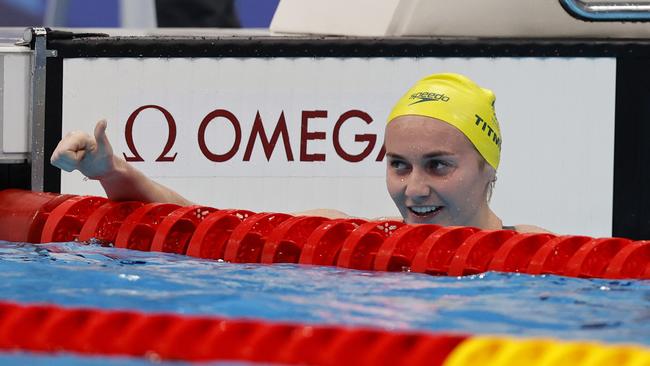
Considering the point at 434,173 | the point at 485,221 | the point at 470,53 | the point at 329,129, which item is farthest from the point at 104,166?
the point at 470,53

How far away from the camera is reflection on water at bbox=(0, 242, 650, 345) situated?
Result: 294cm

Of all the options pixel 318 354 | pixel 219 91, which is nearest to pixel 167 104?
pixel 219 91

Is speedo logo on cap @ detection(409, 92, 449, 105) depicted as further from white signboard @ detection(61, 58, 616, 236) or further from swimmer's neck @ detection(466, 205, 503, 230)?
white signboard @ detection(61, 58, 616, 236)

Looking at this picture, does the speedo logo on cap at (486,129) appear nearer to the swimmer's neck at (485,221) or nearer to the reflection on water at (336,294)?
the swimmer's neck at (485,221)

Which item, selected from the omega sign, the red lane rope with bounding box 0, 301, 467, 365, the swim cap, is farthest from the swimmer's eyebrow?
the red lane rope with bounding box 0, 301, 467, 365

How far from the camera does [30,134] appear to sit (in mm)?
4883

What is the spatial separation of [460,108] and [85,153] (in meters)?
1.21

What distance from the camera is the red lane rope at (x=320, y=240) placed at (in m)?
3.69

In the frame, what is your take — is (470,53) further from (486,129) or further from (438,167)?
(438,167)

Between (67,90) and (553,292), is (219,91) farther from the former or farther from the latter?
(553,292)

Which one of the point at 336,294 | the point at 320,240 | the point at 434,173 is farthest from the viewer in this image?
the point at 434,173

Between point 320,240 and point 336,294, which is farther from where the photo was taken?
point 320,240

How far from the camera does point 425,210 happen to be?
408 cm

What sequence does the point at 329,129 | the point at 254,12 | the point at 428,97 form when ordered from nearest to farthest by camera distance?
1. the point at 428,97
2. the point at 329,129
3. the point at 254,12
